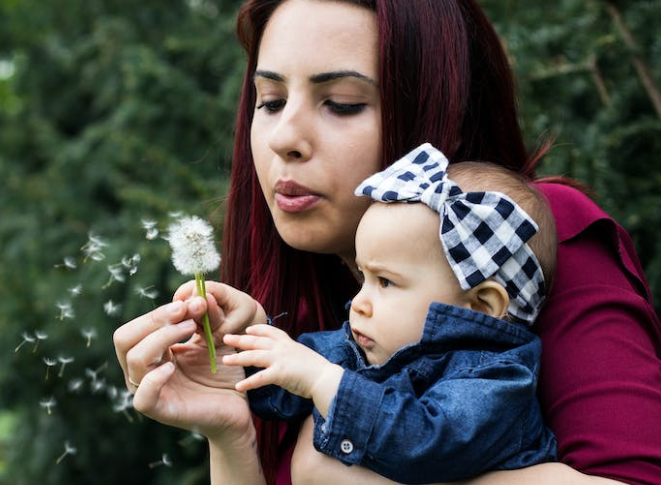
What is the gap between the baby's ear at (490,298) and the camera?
1.67 meters

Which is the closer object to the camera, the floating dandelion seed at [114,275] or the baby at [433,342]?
the baby at [433,342]

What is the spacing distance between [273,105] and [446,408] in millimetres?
843

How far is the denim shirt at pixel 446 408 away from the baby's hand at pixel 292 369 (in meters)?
0.03

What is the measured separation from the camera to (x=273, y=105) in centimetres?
204

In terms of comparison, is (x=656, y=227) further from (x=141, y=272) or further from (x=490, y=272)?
(x=141, y=272)

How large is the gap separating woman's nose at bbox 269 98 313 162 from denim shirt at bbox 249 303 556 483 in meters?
0.48

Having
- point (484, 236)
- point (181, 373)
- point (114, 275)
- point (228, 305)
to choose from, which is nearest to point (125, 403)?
point (114, 275)

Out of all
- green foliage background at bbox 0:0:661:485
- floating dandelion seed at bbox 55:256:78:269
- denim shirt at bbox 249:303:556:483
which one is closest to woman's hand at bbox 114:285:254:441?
denim shirt at bbox 249:303:556:483

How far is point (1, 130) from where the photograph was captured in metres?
5.24

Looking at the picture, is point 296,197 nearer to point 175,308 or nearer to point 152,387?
point 175,308

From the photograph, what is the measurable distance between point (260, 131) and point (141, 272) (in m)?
1.50

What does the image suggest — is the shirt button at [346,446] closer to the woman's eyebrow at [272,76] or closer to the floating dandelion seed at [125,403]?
the floating dandelion seed at [125,403]

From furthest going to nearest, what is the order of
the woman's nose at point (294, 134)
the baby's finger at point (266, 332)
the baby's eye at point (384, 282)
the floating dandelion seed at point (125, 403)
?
the floating dandelion seed at point (125, 403)
the woman's nose at point (294, 134)
the baby's eye at point (384, 282)
the baby's finger at point (266, 332)

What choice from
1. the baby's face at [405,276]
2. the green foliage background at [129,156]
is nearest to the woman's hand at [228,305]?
the baby's face at [405,276]
